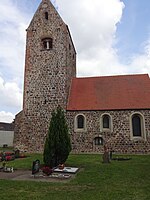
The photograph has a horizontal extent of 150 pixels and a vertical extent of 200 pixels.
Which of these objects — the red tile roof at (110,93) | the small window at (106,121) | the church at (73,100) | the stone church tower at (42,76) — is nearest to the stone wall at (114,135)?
the church at (73,100)

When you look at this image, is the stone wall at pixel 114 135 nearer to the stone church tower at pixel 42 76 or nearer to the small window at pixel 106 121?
the small window at pixel 106 121

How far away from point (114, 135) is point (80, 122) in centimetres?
352

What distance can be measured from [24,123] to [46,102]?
123 inches

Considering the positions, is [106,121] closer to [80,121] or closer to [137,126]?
[80,121]

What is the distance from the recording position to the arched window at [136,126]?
61.5 ft

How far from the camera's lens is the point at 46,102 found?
2050 cm

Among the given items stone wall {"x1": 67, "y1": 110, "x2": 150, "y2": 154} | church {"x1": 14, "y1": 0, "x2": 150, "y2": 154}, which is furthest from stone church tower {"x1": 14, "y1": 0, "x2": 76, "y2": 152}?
stone wall {"x1": 67, "y1": 110, "x2": 150, "y2": 154}

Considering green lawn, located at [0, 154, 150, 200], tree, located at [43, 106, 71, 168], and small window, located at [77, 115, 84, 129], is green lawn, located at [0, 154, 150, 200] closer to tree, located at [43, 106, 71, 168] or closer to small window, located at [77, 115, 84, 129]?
tree, located at [43, 106, 71, 168]

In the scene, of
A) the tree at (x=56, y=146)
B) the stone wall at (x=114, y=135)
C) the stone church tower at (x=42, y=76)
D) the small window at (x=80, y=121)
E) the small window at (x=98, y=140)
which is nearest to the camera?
the tree at (x=56, y=146)

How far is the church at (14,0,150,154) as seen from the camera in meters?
18.7

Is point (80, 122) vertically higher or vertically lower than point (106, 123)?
higher

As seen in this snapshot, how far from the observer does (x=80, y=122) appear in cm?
1969

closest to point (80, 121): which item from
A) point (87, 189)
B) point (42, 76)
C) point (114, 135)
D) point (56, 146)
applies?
point (114, 135)

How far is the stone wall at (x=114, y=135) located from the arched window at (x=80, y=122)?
31 cm
